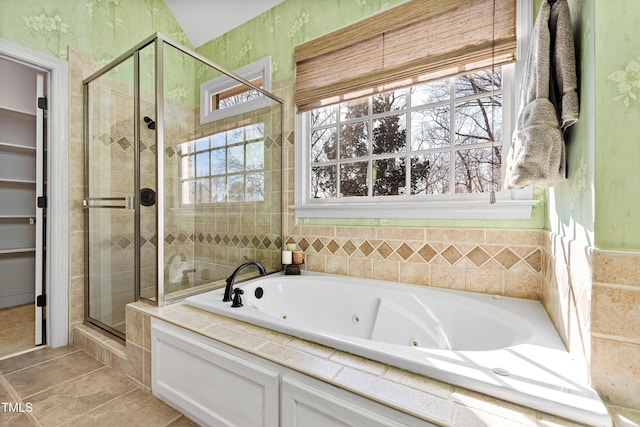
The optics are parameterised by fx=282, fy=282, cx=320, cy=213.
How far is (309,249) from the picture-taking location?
7.25 feet

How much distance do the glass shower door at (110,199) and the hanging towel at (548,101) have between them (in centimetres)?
201

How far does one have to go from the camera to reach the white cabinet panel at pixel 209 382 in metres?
1.03

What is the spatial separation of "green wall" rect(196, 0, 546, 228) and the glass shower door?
41.2 inches

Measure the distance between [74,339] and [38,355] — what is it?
190mm

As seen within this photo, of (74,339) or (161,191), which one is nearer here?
(161,191)

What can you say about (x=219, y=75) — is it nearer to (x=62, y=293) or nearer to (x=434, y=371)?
(x=62, y=293)

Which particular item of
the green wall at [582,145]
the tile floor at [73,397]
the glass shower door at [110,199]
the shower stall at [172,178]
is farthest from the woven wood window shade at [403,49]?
the tile floor at [73,397]

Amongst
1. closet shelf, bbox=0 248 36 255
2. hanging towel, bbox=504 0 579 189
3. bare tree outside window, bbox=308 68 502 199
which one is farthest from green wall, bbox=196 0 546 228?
closet shelf, bbox=0 248 36 255

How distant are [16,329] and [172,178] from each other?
2.08 metres

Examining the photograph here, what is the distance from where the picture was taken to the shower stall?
1639mm

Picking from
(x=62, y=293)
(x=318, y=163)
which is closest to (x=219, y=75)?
(x=318, y=163)

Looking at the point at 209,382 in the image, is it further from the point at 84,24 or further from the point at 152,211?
the point at 84,24

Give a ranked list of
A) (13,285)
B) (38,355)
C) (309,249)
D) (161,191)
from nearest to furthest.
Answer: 1. (161,191)
2. (38,355)
3. (309,249)
4. (13,285)

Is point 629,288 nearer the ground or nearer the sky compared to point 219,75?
nearer the ground
